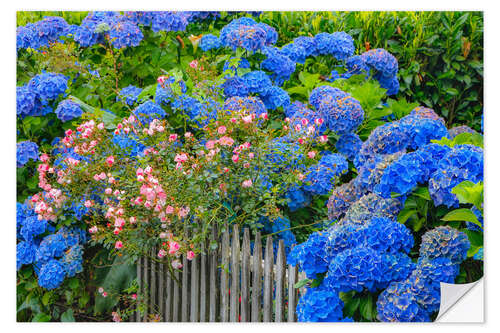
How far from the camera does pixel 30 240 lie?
3623 mm

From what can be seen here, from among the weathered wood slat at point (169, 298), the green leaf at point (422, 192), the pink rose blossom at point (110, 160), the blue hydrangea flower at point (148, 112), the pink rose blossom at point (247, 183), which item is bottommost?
the weathered wood slat at point (169, 298)

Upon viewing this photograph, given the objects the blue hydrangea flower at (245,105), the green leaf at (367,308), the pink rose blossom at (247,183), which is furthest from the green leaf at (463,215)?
the blue hydrangea flower at (245,105)

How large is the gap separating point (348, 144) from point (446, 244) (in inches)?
65.1

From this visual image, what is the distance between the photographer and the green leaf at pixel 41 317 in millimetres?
3562

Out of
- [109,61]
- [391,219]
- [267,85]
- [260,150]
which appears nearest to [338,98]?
[267,85]

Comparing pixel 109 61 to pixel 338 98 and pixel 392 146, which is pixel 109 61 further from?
pixel 392 146

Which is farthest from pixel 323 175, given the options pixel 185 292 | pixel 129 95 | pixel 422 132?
pixel 129 95

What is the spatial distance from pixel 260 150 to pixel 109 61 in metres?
1.50

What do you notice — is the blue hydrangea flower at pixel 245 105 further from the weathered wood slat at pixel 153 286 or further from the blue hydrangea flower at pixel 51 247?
the blue hydrangea flower at pixel 51 247

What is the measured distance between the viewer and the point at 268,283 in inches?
109

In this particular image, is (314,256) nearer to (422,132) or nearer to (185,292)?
(422,132)

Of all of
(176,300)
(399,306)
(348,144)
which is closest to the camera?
(399,306)

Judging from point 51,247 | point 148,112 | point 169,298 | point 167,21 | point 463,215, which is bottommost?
point 169,298

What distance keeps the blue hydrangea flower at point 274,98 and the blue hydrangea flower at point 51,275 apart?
180cm
